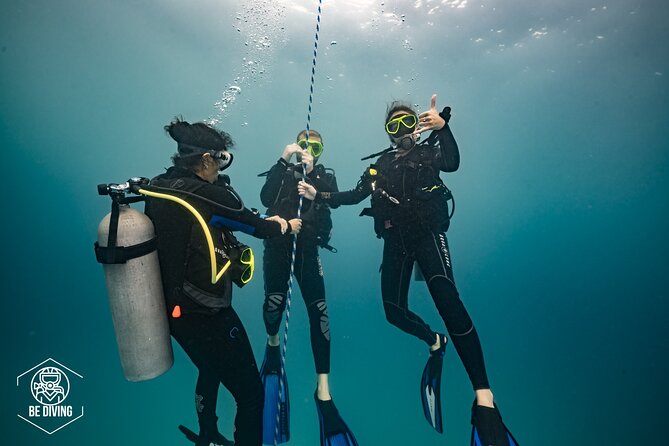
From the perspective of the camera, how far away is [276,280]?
5.29 m

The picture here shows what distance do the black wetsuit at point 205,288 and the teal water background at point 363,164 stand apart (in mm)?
10360

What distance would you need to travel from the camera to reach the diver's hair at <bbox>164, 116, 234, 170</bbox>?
2695 mm

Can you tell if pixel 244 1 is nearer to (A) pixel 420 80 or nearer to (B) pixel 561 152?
(A) pixel 420 80

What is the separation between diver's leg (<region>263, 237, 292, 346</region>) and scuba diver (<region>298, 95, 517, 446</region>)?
1.07m

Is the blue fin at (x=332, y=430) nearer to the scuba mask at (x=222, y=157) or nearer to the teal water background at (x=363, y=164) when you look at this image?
the scuba mask at (x=222, y=157)

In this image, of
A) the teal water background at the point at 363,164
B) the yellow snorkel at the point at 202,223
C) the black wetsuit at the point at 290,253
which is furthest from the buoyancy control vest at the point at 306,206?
the teal water background at the point at 363,164

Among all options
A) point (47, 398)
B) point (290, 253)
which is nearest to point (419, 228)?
point (290, 253)

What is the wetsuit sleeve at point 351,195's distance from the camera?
4.67 metres

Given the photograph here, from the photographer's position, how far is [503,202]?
39500 millimetres

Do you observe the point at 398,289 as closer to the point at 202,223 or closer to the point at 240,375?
the point at 240,375

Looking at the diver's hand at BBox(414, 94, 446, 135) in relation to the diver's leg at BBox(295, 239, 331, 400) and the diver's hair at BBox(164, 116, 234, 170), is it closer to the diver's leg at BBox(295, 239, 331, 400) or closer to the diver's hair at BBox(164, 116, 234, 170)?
the diver's hair at BBox(164, 116, 234, 170)

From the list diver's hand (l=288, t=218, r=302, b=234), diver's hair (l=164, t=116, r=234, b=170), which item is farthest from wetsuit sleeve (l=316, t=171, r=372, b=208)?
diver's hair (l=164, t=116, r=234, b=170)

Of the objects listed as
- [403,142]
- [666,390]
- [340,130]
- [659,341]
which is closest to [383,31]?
[403,142]

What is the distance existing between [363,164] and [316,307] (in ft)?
86.6
